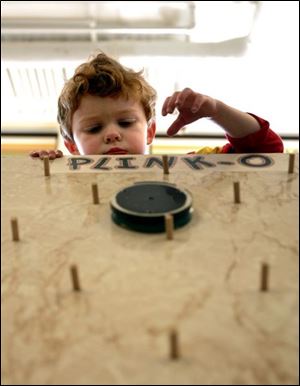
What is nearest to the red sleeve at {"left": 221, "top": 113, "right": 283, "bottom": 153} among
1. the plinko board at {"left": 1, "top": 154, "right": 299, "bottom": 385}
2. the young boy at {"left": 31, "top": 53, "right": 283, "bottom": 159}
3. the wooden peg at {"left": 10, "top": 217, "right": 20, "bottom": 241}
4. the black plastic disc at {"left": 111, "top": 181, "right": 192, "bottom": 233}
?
the young boy at {"left": 31, "top": 53, "right": 283, "bottom": 159}

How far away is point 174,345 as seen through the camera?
14.9 inches

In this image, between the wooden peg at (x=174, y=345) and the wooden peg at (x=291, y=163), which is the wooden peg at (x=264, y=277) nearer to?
the wooden peg at (x=174, y=345)

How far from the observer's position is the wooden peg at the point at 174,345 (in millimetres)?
375

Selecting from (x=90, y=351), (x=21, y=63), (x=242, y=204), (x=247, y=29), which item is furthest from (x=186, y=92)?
(x=21, y=63)

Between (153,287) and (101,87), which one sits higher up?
(101,87)

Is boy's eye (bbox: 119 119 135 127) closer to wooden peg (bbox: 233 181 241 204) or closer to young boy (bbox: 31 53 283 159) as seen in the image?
young boy (bbox: 31 53 283 159)

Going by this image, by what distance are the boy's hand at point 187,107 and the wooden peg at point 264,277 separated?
1.29ft

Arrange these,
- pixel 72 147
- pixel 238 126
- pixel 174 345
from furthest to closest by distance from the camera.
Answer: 1. pixel 72 147
2. pixel 238 126
3. pixel 174 345

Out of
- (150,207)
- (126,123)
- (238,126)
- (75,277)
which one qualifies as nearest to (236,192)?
(150,207)

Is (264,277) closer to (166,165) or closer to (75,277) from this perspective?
(75,277)

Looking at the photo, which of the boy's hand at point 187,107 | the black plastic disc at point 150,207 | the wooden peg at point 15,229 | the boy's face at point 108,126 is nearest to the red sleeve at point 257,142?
the boy's hand at point 187,107

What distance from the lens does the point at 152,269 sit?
480 millimetres

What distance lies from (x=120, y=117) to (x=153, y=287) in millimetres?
670

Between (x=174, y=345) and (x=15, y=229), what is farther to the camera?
(x=15, y=229)
